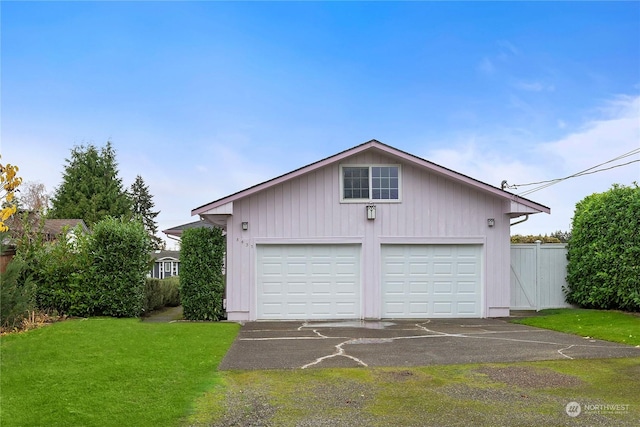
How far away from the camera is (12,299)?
10.4 meters

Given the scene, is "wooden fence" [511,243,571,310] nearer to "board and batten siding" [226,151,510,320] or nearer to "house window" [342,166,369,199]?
"board and batten siding" [226,151,510,320]

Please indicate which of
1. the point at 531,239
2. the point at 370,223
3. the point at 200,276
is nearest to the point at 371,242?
the point at 370,223

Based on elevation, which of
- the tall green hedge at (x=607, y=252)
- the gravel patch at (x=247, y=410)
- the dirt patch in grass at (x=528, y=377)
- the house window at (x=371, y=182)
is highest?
the house window at (x=371, y=182)

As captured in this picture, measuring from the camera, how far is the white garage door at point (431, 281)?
43.7 ft

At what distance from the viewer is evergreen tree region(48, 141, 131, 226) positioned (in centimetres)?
4134

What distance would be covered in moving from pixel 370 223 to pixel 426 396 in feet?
26.0

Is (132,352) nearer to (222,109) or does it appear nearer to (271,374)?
(271,374)

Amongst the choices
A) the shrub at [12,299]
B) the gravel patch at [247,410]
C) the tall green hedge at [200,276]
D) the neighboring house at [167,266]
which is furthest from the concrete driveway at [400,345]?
the neighboring house at [167,266]

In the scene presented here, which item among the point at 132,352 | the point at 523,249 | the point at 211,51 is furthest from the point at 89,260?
the point at 523,249

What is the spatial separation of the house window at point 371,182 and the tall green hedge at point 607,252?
5.64 m

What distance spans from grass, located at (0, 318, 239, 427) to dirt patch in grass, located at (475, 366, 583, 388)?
355 centimetres

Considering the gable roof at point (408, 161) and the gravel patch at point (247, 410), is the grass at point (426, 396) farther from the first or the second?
the gable roof at point (408, 161)

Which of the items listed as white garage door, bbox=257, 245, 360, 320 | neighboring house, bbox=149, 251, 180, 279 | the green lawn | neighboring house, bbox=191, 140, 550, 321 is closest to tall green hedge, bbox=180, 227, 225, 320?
neighboring house, bbox=191, 140, 550, 321

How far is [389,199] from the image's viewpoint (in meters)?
13.4
